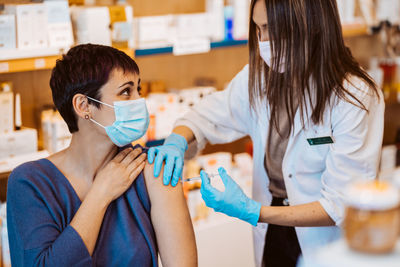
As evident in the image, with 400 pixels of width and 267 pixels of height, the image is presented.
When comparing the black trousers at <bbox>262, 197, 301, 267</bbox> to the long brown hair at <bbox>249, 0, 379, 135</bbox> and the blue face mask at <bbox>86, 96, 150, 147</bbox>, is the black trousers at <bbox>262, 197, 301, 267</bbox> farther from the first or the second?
the blue face mask at <bbox>86, 96, 150, 147</bbox>

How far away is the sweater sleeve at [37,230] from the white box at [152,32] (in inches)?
48.3

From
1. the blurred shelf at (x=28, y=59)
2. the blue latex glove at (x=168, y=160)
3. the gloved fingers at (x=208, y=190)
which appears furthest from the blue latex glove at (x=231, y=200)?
the blurred shelf at (x=28, y=59)

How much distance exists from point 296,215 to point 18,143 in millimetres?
1383

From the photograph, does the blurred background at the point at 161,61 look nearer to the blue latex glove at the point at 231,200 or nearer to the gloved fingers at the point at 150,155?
the gloved fingers at the point at 150,155

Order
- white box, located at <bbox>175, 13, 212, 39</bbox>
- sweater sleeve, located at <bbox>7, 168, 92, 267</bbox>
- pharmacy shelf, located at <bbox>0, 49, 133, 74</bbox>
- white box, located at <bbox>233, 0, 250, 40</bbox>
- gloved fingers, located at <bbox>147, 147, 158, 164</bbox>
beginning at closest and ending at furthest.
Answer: sweater sleeve, located at <bbox>7, 168, 92, 267</bbox> → gloved fingers, located at <bbox>147, 147, 158, 164</bbox> → pharmacy shelf, located at <bbox>0, 49, 133, 74</bbox> → white box, located at <bbox>175, 13, 212, 39</bbox> → white box, located at <bbox>233, 0, 250, 40</bbox>

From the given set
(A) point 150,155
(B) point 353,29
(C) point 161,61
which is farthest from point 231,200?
(B) point 353,29

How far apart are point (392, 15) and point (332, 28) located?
7.24ft

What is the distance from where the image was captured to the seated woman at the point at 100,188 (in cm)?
146

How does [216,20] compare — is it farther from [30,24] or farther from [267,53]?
[267,53]

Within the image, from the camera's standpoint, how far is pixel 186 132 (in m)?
1.97

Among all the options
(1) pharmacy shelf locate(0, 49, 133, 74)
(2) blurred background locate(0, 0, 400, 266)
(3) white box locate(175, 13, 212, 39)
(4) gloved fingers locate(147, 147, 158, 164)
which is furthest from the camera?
(3) white box locate(175, 13, 212, 39)

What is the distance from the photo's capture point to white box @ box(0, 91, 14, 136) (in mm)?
2258

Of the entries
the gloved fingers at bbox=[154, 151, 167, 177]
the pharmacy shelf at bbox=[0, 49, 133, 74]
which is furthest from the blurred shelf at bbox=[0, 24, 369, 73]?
the gloved fingers at bbox=[154, 151, 167, 177]

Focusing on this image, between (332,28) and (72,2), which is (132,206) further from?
(72,2)
